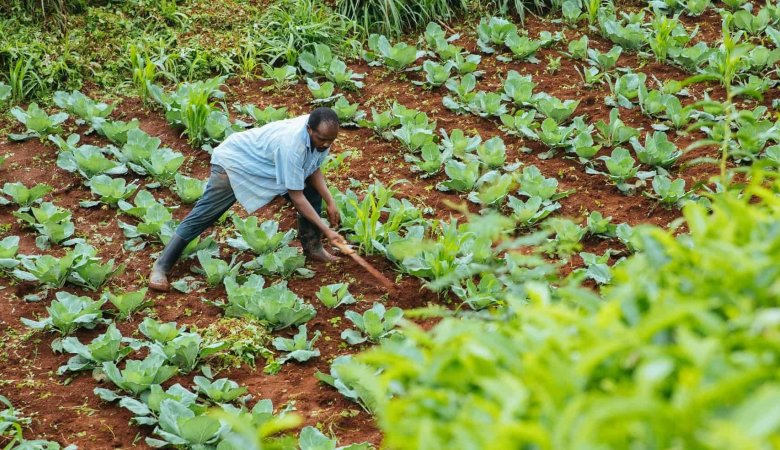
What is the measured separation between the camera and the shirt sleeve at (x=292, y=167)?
4504mm

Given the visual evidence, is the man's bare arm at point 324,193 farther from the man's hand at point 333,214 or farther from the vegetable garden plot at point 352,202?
the vegetable garden plot at point 352,202

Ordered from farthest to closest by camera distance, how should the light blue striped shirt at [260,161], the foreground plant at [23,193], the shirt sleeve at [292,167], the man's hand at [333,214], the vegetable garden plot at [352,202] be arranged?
the foreground plant at [23,193] < the man's hand at [333,214] < the light blue striped shirt at [260,161] < the shirt sleeve at [292,167] < the vegetable garden plot at [352,202]

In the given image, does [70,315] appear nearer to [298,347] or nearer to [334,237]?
[298,347]

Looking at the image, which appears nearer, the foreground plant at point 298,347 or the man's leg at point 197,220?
the foreground plant at point 298,347

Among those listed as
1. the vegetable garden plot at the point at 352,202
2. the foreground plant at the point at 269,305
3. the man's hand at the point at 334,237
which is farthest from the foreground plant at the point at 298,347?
the man's hand at the point at 334,237

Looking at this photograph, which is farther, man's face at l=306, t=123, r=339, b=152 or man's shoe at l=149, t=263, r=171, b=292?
man's shoe at l=149, t=263, r=171, b=292

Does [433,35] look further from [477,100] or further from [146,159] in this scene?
[146,159]

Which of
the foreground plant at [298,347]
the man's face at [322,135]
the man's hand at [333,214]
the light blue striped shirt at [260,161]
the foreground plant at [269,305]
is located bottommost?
the foreground plant at [298,347]

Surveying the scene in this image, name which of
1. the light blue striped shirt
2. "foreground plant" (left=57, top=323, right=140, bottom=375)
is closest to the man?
the light blue striped shirt

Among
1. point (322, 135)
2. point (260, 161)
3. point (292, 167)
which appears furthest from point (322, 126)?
point (260, 161)

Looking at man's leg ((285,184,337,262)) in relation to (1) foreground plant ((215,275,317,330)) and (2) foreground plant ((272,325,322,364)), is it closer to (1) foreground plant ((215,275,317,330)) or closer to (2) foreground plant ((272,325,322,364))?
(1) foreground plant ((215,275,317,330))

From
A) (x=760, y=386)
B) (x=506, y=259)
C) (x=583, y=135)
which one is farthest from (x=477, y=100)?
(x=760, y=386)

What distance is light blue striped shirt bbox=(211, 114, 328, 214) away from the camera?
181 inches

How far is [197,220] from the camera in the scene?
4824 millimetres
